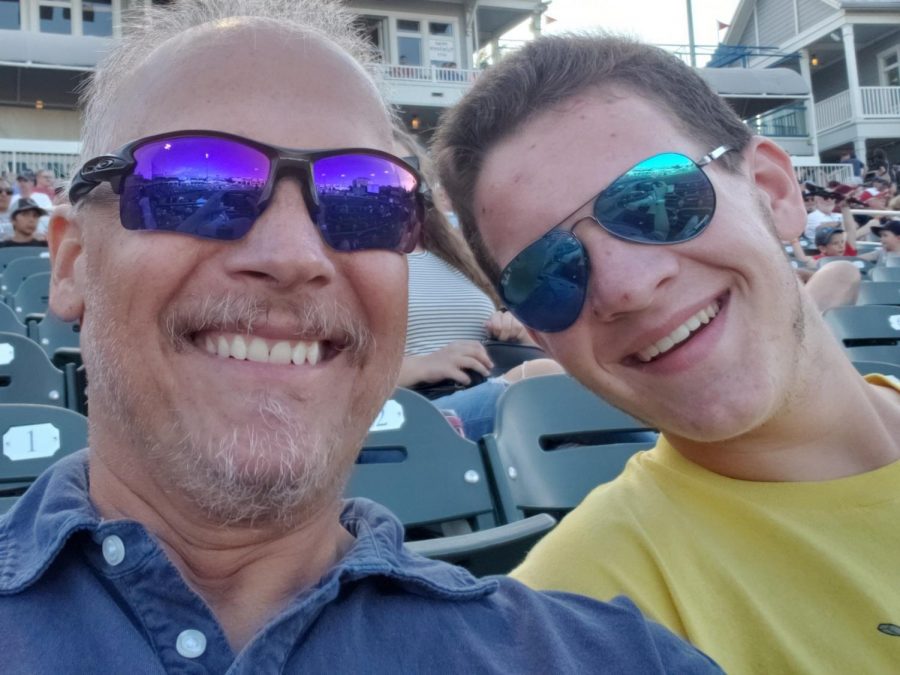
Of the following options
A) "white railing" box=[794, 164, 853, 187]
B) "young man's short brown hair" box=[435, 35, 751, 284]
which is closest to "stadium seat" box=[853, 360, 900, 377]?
"young man's short brown hair" box=[435, 35, 751, 284]

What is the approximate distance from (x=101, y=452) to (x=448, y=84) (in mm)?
21530

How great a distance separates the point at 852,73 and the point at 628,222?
85.8ft

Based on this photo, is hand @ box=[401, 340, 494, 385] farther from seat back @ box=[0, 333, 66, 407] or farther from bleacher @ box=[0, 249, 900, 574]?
seat back @ box=[0, 333, 66, 407]

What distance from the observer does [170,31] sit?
4.43 feet

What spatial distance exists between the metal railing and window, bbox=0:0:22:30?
21454 millimetres

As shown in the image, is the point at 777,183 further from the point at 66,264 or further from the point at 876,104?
the point at 876,104

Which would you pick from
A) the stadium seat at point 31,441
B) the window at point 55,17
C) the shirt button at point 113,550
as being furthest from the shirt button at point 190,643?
the window at point 55,17

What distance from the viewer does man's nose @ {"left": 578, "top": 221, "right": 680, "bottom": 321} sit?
1462 millimetres

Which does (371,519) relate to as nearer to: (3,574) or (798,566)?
(3,574)

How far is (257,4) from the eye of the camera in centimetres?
147

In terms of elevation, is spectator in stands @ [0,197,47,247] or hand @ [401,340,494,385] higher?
spectator in stands @ [0,197,47,247]

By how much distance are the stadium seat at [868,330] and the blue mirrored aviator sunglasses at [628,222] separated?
117 inches

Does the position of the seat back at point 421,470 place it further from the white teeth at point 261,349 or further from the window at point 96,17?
the window at point 96,17

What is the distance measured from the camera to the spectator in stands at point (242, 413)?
1.01 m
